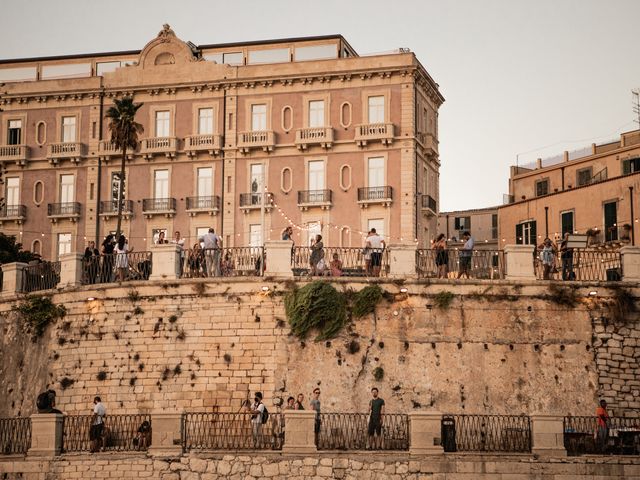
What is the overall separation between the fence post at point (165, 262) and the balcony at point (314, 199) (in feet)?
63.1

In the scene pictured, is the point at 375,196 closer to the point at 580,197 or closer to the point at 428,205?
the point at 428,205

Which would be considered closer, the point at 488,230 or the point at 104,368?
the point at 104,368

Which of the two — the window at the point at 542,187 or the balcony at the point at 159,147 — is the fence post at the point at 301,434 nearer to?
the balcony at the point at 159,147

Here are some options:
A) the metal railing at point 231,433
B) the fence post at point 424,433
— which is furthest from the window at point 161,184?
the fence post at point 424,433

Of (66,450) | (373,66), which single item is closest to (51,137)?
(373,66)

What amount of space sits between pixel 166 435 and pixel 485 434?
819 cm

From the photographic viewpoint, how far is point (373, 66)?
55.7m

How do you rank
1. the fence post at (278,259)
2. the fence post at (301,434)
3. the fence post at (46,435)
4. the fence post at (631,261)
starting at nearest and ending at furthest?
the fence post at (301,434) → the fence post at (46,435) → the fence post at (631,261) → the fence post at (278,259)

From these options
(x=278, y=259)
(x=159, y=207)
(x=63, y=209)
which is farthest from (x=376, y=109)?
(x=278, y=259)

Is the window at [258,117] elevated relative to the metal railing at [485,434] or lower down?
elevated

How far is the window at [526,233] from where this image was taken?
59.9m

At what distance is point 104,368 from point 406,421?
950cm

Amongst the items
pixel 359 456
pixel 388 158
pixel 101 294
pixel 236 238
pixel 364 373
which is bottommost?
pixel 359 456

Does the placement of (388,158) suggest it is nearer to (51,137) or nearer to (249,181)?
(249,181)
